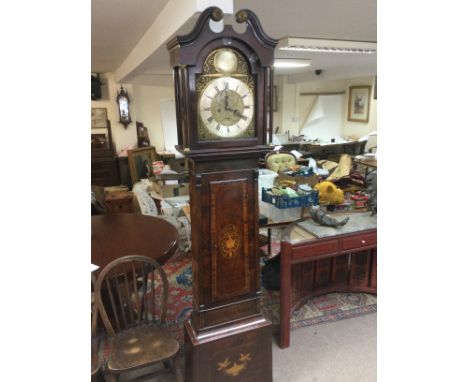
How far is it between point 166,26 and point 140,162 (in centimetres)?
445

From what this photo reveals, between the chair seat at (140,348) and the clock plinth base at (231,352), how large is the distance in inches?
5.3

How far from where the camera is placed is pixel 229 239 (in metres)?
1.78

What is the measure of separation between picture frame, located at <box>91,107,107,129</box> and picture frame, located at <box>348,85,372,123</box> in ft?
18.5

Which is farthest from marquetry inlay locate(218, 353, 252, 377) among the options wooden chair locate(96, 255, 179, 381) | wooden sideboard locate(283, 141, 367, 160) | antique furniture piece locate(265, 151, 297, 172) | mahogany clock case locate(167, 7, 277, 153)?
wooden sideboard locate(283, 141, 367, 160)

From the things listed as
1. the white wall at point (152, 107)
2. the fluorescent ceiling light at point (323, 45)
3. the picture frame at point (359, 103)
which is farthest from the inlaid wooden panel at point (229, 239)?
the picture frame at point (359, 103)

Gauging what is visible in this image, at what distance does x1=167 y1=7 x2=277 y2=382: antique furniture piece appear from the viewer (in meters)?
1.52

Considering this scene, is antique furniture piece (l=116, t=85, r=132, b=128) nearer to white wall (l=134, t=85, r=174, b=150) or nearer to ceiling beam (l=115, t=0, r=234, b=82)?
white wall (l=134, t=85, r=174, b=150)

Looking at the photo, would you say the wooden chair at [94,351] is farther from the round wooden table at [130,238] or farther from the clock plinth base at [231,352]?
the clock plinth base at [231,352]

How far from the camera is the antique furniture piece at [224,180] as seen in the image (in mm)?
1524

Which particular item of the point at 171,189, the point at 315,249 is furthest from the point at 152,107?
the point at 315,249

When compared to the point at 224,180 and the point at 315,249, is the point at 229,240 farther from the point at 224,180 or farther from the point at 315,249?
the point at 315,249
